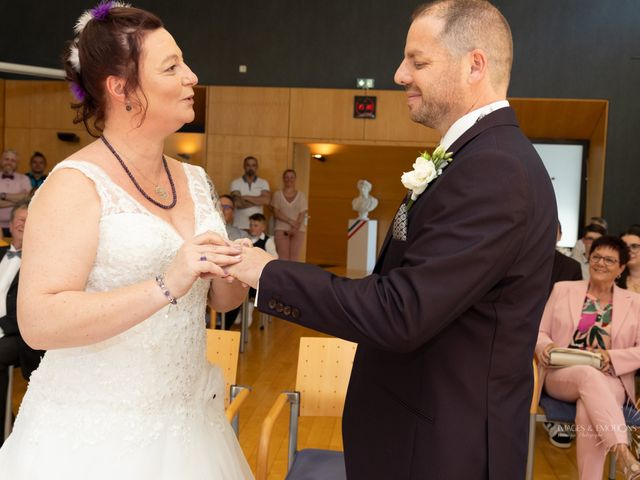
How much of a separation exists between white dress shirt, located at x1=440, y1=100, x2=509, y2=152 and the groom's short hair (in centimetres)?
5

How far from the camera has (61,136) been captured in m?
12.1

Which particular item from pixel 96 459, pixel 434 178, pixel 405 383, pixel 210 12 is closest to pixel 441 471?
pixel 405 383

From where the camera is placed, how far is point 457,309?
1602 millimetres

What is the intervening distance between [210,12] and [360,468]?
11.1m

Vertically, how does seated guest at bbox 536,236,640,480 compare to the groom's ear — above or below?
below

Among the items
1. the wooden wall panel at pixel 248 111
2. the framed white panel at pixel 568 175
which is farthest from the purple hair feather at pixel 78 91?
the framed white panel at pixel 568 175

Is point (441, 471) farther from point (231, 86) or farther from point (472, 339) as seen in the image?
point (231, 86)

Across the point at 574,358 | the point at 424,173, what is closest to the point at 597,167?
the point at 574,358

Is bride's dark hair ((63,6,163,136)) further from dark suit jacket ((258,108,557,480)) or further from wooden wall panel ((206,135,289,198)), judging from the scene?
wooden wall panel ((206,135,289,198))

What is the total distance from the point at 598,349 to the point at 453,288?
3.11m

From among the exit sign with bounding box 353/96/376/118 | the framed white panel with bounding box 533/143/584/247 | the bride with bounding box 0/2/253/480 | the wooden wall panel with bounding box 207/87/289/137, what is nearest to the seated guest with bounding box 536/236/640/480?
the bride with bounding box 0/2/253/480

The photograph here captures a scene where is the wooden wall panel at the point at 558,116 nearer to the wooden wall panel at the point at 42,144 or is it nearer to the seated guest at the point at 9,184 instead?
the seated guest at the point at 9,184

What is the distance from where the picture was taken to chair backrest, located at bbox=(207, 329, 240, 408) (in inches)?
131

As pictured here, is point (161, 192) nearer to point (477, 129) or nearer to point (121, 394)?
point (121, 394)
